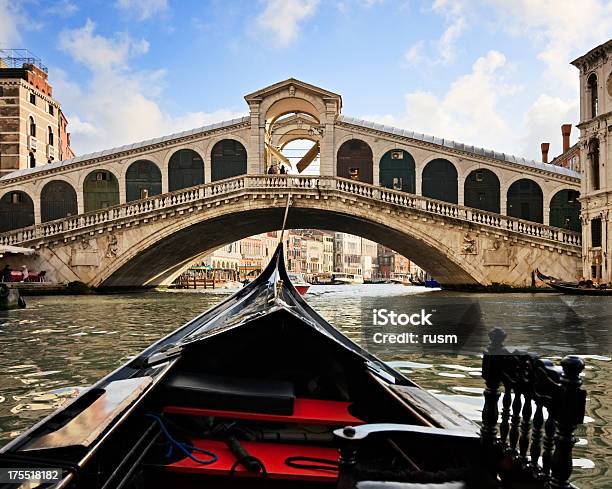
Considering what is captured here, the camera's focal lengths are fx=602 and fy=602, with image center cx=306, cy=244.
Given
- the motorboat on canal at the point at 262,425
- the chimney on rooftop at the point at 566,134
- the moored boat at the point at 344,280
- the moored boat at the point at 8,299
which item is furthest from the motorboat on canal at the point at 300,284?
the moored boat at the point at 344,280

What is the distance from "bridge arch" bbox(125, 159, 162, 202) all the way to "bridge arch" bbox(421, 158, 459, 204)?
6.56 meters

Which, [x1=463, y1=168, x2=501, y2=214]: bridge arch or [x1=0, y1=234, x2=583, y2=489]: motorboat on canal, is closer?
[x1=0, y1=234, x2=583, y2=489]: motorboat on canal

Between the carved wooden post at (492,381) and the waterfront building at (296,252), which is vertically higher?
the waterfront building at (296,252)

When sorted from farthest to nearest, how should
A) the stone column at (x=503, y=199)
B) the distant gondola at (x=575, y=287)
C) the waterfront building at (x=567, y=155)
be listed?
1. the waterfront building at (x=567, y=155)
2. the stone column at (x=503, y=199)
3. the distant gondola at (x=575, y=287)

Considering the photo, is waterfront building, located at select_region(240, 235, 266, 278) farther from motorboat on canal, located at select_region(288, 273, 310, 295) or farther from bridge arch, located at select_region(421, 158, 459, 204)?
bridge arch, located at select_region(421, 158, 459, 204)

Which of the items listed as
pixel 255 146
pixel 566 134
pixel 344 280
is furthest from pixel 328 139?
pixel 344 280

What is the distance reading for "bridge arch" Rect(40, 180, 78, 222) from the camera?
14.8 meters

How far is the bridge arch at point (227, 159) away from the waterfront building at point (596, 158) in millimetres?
7607

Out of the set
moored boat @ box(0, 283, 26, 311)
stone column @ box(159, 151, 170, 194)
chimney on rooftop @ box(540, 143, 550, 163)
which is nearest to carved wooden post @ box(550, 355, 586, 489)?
moored boat @ box(0, 283, 26, 311)

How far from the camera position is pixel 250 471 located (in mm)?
1538

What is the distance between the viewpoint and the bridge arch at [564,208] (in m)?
13.5

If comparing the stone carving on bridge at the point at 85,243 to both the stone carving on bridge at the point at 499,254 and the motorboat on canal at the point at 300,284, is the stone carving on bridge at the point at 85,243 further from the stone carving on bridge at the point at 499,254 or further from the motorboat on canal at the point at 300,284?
the stone carving on bridge at the point at 499,254

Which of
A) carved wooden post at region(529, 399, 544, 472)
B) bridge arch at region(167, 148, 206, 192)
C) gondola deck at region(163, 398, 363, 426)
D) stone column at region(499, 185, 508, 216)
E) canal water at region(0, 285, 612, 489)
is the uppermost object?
bridge arch at region(167, 148, 206, 192)

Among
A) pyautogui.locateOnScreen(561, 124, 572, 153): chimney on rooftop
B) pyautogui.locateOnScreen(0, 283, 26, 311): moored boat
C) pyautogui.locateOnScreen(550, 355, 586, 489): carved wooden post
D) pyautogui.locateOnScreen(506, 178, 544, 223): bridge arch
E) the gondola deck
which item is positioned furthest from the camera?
pyautogui.locateOnScreen(561, 124, 572, 153): chimney on rooftop
